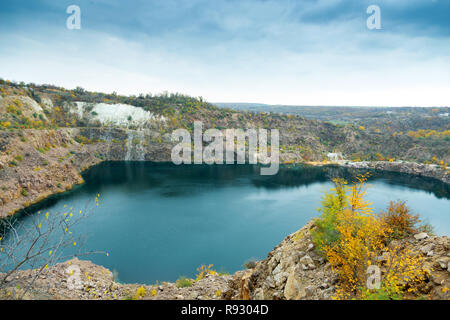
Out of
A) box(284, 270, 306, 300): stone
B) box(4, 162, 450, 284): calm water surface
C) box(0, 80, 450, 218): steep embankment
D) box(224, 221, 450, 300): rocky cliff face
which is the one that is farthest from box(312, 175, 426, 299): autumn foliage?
box(0, 80, 450, 218): steep embankment

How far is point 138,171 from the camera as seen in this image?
40.0 m

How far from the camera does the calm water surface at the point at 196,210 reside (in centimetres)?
1555

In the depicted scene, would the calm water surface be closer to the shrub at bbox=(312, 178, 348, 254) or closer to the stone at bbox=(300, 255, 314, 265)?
the shrub at bbox=(312, 178, 348, 254)

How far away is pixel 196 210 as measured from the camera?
2419 centimetres

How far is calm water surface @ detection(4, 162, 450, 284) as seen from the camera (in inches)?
612

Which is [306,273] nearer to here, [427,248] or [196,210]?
[427,248]

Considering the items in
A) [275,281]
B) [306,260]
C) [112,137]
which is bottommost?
[275,281]

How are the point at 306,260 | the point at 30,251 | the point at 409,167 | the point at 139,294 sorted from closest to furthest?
the point at 30,251 → the point at 306,260 → the point at 139,294 → the point at 409,167

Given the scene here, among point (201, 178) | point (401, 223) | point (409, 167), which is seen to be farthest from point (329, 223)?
point (409, 167)

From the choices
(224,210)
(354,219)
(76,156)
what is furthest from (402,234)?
(76,156)

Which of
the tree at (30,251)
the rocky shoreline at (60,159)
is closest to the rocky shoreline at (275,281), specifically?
the tree at (30,251)

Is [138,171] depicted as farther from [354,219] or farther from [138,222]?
[354,219]

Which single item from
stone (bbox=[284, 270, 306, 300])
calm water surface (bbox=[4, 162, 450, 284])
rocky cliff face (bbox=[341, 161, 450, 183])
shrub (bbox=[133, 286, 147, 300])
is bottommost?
calm water surface (bbox=[4, 162, 450, 284])

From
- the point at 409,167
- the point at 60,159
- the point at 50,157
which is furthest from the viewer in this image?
the point at 409,167
